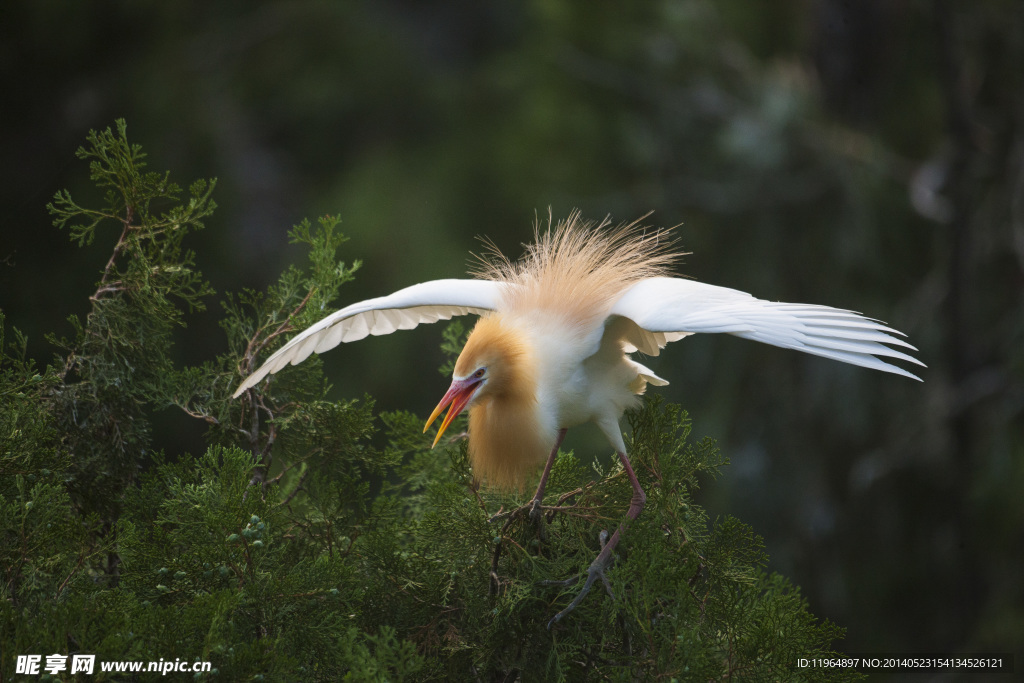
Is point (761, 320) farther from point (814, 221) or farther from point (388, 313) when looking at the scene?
point (814, 221)

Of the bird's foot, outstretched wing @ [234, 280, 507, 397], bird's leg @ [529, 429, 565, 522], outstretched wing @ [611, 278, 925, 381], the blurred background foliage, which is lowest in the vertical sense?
the bird's foot

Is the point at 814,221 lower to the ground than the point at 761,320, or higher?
higher

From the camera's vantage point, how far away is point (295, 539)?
121cm

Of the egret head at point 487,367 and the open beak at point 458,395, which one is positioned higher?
the egret head at point 487,367

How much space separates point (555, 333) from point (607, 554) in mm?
400

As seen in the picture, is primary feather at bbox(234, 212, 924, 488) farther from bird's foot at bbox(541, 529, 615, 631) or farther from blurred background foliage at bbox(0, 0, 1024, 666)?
blurred background foliage at bbox(0, 0, 1024, 666)

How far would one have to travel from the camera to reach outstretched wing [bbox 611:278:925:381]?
98 centimetres

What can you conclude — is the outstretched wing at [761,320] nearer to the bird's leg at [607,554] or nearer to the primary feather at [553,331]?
the primary feather at [553,331]

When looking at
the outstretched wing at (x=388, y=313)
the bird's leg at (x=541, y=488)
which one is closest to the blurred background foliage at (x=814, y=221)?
the outstretched wing at (x=388, y=313)

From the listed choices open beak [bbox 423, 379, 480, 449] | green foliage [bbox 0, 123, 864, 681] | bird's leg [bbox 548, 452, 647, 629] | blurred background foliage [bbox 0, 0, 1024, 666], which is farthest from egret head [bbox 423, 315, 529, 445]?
blurred background foliage [bbox 0, 0, 1024, 666]

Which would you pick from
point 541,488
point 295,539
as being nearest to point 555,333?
point 541,488

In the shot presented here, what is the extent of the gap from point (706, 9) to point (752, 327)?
310cm

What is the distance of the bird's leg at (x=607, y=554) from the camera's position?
100cm

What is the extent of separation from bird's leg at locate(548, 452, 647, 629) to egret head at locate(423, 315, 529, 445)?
242 mm
